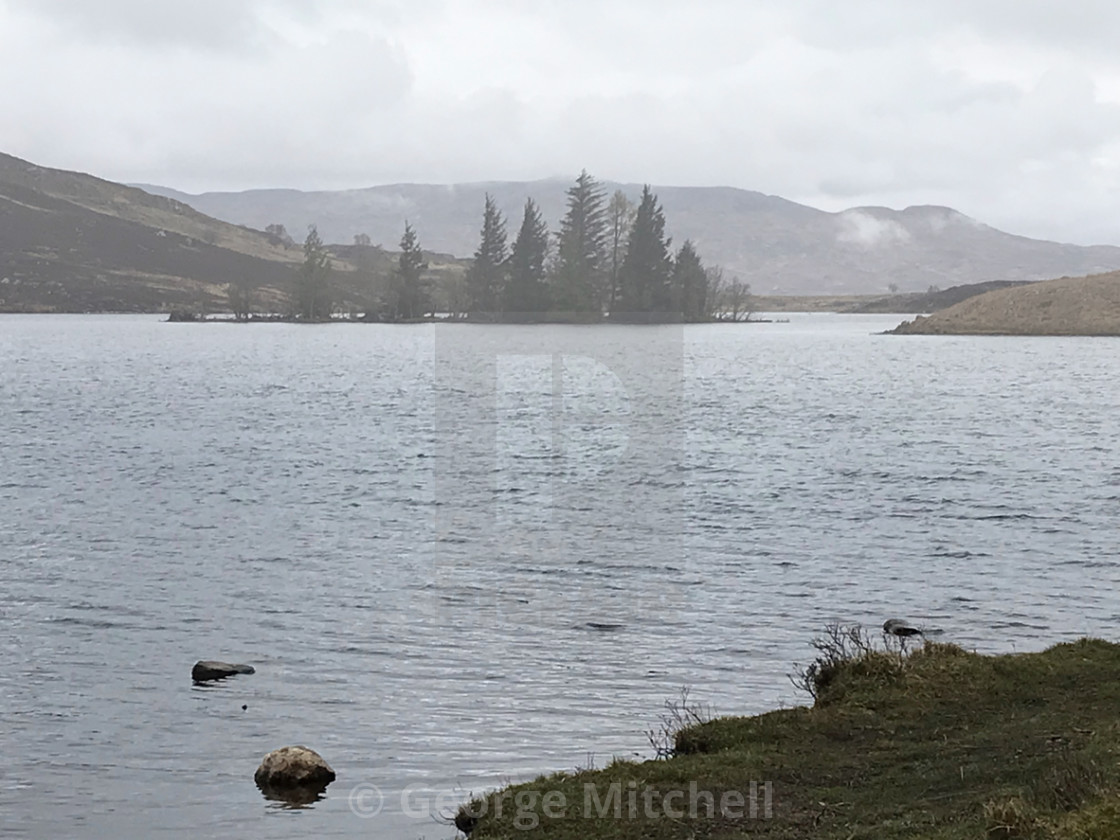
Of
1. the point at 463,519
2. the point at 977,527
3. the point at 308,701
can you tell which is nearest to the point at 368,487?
the point at 463,519

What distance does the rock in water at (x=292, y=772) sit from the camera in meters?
14.6

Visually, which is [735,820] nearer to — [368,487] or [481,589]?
[481,589]

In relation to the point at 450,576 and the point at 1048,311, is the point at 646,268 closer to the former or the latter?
the point at 1048,311

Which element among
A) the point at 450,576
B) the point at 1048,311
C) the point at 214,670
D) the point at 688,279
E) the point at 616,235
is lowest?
the point at 450,576

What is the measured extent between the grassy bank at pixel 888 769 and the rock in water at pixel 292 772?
2876mm

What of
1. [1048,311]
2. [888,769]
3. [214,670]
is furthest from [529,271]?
[888,769]

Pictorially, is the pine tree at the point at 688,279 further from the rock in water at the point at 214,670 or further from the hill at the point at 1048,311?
the rock in water at the point at 214,670

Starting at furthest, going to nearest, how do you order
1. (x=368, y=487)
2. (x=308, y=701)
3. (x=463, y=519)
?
(x=368, y=487) < (x=463, y=519) < (x=308, y=701)

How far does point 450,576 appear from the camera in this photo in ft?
89.1

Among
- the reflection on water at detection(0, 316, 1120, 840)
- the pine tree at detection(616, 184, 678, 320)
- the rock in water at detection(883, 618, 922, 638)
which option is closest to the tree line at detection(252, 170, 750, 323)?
the pine tree at detection(616, 184, 678, 320)

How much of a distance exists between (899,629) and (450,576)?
9.72 metres

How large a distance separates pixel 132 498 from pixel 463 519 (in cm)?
1002

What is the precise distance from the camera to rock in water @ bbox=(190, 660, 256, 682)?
19.2 metres

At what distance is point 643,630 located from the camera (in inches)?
883
